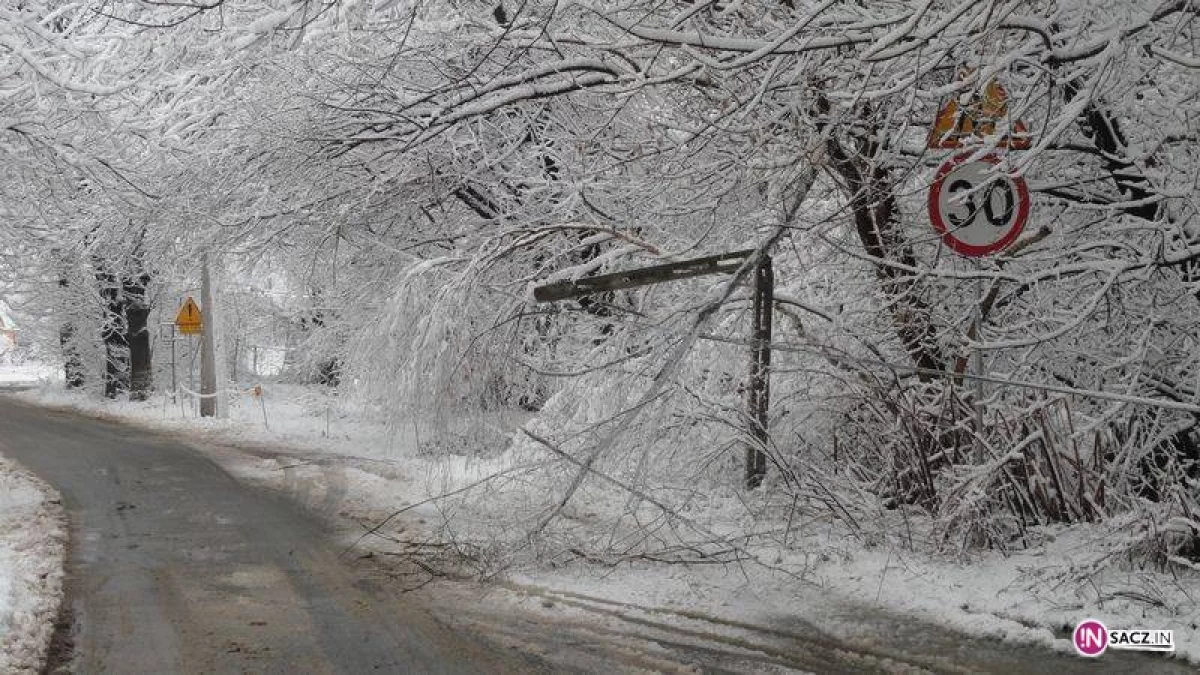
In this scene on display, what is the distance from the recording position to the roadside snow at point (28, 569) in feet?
18.7

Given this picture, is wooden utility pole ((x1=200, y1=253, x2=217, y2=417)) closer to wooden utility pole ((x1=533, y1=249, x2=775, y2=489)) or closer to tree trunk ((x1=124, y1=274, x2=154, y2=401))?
tree trunk ((x1=124, y1=274, x2=154, y2=401))

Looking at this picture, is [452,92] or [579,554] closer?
[579,554]

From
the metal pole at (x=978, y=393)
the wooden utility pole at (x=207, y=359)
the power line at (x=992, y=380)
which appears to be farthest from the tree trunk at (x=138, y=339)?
the metal pole at (x=978, y=393)

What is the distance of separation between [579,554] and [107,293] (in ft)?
83.6

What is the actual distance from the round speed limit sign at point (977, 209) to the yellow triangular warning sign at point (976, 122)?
154 millimetres

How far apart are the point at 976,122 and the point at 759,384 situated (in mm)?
2537

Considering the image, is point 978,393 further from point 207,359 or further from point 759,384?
point 207,359

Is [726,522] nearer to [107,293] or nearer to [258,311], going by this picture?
[107,293]

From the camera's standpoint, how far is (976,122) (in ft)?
22.0

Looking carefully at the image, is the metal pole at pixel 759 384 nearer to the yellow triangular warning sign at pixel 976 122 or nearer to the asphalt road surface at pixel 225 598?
the yellow triangular warning sign at pixel 976 122

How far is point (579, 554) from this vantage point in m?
7.53

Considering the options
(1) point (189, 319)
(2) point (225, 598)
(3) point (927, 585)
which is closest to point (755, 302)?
(3) point (927, 585)

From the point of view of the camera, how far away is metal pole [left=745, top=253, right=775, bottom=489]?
26.1 feet

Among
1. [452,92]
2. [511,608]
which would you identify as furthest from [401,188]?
[511,608]
